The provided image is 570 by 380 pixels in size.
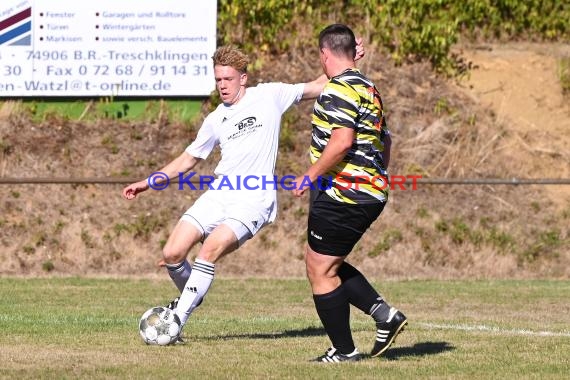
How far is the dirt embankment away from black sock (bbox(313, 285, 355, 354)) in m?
8.03

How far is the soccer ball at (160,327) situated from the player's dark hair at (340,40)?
2.19m

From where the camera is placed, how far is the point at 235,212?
807 cm

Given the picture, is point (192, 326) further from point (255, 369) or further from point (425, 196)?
point (425, 196)

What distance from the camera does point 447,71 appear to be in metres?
19.5

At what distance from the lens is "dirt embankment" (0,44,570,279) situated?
15.8m

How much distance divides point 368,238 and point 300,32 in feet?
14.9

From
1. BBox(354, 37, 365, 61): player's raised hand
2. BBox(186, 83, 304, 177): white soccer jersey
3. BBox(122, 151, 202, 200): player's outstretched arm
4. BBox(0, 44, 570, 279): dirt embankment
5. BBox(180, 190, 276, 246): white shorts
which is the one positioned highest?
BBox(354, 37, 365, 61): player's raised hand

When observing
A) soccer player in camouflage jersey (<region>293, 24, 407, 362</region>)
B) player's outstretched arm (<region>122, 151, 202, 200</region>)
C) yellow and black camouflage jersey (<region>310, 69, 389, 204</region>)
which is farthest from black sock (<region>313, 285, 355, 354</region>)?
player's outstretched arm (<region>122, 151, 202, 200</region>)

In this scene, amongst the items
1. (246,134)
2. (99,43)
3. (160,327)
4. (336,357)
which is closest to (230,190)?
(246,134)

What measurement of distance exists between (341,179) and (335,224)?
0.27 m

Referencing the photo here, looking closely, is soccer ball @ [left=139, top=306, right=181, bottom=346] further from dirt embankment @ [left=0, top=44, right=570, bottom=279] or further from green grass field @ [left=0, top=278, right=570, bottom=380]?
dirt embankment @ [left=0, top=44, right=570, bottom=279]

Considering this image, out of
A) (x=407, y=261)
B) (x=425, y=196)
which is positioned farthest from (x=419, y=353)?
(x=425, y=196)

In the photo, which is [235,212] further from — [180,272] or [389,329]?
[389,329]

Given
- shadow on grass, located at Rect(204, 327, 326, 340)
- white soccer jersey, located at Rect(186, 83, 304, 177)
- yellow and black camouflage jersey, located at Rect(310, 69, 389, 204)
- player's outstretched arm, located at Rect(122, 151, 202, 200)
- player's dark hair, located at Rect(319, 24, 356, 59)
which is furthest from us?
shadow on grass, located at Rect(204, 327, 326, 340)
